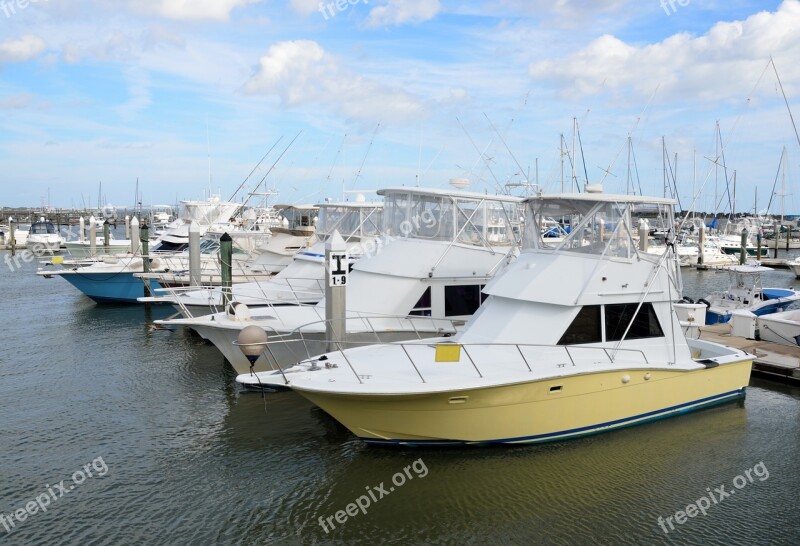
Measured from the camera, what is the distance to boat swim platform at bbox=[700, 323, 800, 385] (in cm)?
1324

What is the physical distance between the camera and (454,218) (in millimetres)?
14508

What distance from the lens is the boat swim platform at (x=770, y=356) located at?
43.4 feet

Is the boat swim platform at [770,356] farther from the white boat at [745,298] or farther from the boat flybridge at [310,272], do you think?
the boat flybridge at [310,272]

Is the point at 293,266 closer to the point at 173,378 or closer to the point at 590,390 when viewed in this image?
the point at 173,378

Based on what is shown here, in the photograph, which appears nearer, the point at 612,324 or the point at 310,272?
the point at 612,324

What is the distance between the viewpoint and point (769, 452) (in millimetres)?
10094

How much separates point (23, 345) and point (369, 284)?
10.5 meters

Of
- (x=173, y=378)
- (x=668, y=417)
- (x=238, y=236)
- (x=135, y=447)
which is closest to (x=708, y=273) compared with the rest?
(x=238, y=236)

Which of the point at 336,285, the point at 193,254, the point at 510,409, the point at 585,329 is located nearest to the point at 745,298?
the point at 585,329

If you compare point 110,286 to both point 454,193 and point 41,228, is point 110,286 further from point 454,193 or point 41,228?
point 41,228

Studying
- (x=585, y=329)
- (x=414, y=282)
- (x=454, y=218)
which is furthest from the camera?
(x=454, y=218)

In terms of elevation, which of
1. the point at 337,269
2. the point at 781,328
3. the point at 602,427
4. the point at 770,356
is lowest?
the point at 602,427

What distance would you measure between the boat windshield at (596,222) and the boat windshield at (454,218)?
2783 millimetres

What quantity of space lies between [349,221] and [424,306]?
23.5ft
